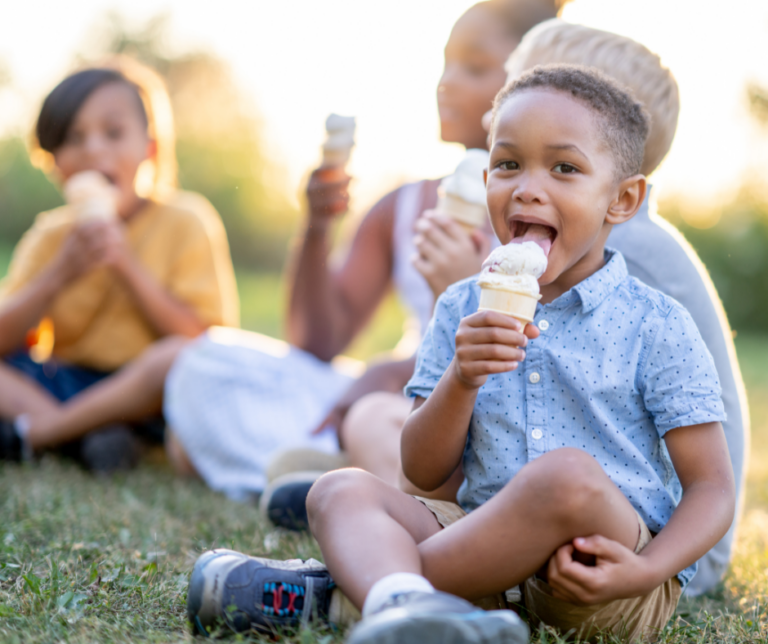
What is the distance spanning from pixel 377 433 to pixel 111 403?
4.81 feet

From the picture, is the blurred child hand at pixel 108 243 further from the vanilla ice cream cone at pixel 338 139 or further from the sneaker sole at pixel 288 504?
the sneaker sole at pixel 288 504

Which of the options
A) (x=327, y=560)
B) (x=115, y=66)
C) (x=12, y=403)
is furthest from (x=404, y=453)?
(x=115, y=66)

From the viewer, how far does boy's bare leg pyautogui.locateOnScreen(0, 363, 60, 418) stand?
356 centimetres

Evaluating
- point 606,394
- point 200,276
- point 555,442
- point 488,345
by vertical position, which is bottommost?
→ point 200,276

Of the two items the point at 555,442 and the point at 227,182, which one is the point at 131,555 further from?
the point at 227,182

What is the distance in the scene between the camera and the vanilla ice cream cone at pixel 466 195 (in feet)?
7.48

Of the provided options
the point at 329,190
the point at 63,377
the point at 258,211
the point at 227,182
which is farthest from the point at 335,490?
the point at 227,182

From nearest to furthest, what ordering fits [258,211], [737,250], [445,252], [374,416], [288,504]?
[445,252] → [288,504] → [374,416] → [737,250] → [258,211]

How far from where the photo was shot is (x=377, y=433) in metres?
2.54

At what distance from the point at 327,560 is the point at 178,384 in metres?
2.02

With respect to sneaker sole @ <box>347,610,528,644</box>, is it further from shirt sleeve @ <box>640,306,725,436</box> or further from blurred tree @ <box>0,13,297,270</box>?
blurred tree @ <box>0,13,297,270</box>

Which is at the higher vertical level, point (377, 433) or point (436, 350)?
point (436, 350)

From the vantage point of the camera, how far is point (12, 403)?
141 inches

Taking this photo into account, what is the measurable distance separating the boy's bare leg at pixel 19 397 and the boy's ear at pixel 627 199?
2731mm
